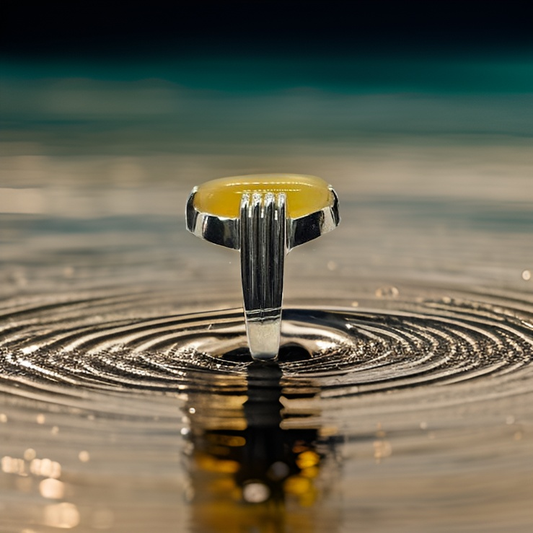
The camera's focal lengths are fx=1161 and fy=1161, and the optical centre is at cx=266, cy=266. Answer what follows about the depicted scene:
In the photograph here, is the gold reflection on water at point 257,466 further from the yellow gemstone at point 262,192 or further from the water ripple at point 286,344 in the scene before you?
the yellow gemstone at point 262,192

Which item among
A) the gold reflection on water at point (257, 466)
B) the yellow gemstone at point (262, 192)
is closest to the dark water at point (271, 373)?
the gold reflection on water at point (257, 466)

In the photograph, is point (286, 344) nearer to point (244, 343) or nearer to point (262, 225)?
point (244, 343)

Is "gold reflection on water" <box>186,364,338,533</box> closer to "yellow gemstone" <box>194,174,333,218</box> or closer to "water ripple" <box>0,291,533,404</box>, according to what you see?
"water ripple" <box>0,291,533,404</box>

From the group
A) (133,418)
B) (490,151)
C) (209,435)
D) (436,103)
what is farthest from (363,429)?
(436,103)

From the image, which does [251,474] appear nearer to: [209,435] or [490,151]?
[209,435]

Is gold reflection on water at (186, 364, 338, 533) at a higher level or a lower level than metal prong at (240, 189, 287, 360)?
lower

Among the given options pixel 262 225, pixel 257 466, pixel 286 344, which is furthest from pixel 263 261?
pixel 257 466

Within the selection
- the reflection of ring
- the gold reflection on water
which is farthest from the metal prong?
the gold reflection on water
